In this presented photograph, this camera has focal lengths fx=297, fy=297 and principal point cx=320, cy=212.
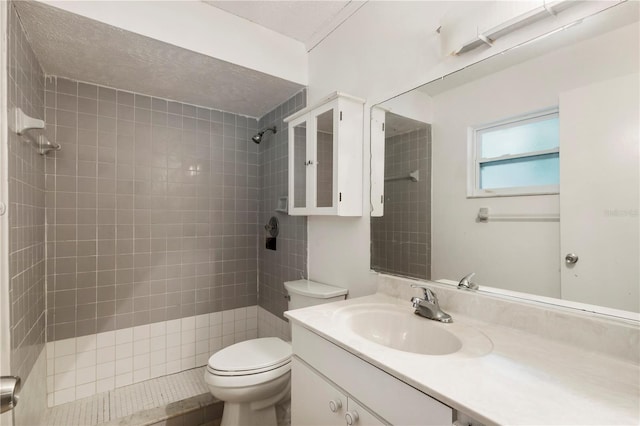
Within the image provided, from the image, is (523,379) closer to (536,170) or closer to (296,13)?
(536,170)

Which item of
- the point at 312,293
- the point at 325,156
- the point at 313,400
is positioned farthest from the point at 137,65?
the point at 313,400

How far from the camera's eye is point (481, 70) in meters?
1.08

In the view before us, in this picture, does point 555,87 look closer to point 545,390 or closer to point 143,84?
point 545,390

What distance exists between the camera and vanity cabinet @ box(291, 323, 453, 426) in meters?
0.67

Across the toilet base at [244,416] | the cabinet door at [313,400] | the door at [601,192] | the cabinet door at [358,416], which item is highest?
the door at [601,192]

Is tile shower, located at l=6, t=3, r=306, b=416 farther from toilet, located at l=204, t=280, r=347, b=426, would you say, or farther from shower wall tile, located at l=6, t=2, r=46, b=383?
toilet, located at l=204, t=280, r=347, b=426

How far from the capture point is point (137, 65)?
67.0 inches

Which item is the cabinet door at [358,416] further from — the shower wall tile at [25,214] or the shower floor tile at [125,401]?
the shower floor tile at [125,401]

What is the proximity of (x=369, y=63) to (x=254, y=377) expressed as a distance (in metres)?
1.66

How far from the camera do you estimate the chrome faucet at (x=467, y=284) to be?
1.09m

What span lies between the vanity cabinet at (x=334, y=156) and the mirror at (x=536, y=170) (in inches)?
9.6

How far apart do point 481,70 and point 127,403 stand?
2537 millimetres

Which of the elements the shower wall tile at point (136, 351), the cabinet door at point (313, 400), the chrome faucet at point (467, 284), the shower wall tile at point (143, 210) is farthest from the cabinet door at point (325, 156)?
the shower wall tile at point (136, 351)

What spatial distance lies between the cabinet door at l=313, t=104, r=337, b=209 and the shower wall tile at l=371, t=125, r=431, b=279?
0.26 metres
